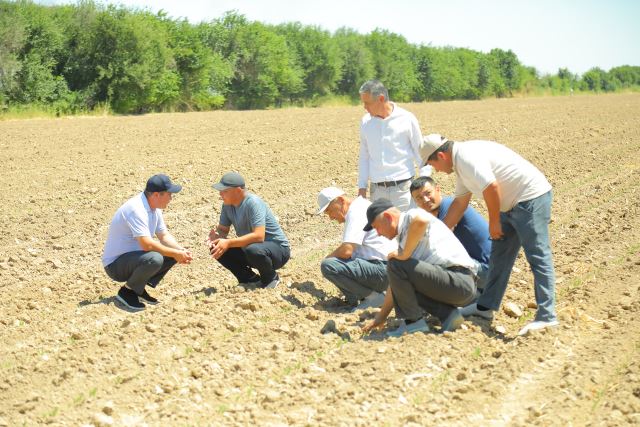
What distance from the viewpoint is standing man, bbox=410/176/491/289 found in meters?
6.75

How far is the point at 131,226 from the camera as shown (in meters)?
7.36

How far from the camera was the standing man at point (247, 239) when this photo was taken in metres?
7.64

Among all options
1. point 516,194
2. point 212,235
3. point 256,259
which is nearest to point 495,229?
point 516,194

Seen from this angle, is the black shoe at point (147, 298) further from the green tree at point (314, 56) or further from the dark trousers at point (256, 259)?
the green tree at point (314, 56)

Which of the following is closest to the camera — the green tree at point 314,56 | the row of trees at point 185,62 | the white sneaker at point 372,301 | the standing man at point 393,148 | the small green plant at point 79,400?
the small green plant at point 79,400

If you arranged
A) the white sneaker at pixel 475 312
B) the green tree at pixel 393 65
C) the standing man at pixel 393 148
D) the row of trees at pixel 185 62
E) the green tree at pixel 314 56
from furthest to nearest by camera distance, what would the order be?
the green tree at pixel 393 65 < the green tree at pixel 314 56 < the row of trees at pixel 185 62 < the standing man at pixel 393 148 < the white sneaker at pixel 475 312

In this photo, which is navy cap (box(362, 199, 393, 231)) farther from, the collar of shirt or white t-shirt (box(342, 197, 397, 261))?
the collar of shirt

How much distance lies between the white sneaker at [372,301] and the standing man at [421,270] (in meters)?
0.80

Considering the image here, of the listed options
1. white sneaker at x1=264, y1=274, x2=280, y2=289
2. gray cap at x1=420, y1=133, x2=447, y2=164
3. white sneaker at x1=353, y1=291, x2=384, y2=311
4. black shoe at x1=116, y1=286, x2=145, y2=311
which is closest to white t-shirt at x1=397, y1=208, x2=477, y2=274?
gray cap at x1=420, y1=133, x2=447, y2=164

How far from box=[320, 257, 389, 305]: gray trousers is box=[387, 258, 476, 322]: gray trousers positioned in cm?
→ 78

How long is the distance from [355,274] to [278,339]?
1018 mm

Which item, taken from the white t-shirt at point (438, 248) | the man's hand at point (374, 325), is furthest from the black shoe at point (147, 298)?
the white t-shirt at point (438, 248)

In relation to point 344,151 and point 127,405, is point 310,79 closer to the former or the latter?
point 344,151

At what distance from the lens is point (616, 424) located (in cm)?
468
